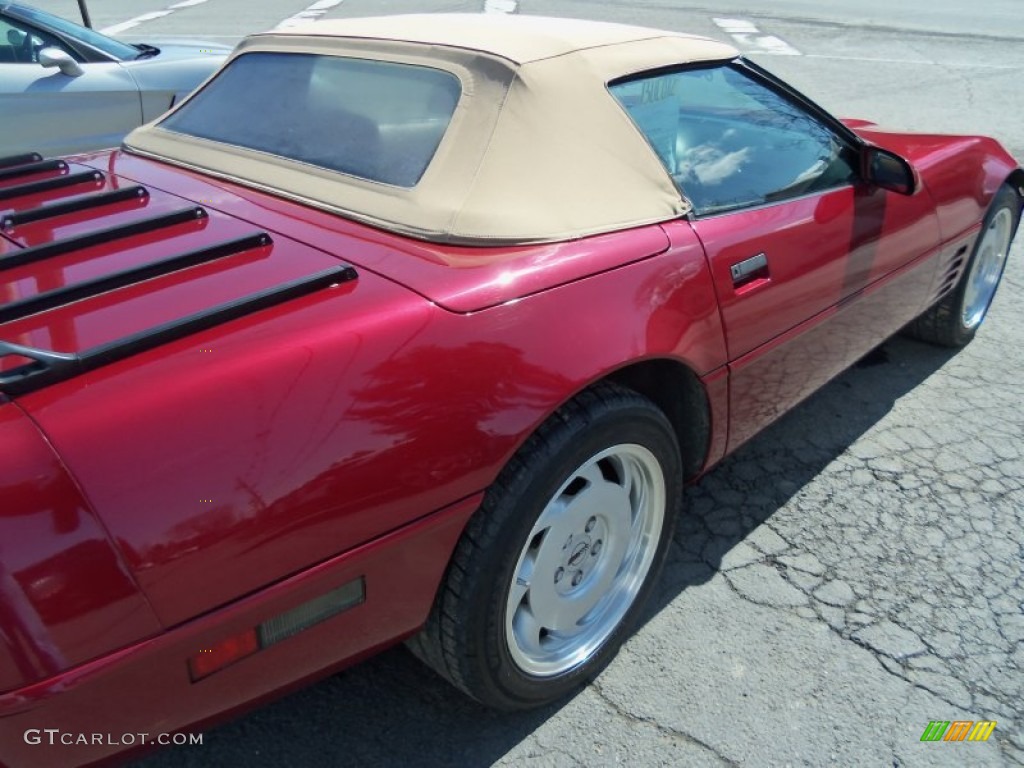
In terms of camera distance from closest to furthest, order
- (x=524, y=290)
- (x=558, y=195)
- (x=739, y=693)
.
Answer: (x=524, y=290), (x=558, y=195), (x=739, y=693)

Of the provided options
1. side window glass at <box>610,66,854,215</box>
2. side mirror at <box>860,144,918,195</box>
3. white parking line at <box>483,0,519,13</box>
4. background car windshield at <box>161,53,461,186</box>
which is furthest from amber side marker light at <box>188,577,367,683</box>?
white parking line at <box>483,0,519,13</box>

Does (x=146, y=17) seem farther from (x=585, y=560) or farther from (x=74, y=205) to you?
(x=585, y=560)

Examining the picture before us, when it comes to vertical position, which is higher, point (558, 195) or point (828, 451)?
point (558, 195)

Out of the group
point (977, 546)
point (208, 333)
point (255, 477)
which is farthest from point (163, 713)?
point (977, 546)

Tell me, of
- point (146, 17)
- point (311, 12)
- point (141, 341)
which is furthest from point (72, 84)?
point (146, 17)

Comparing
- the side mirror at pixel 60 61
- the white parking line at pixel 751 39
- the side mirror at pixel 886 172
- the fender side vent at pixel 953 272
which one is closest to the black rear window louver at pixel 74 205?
the side mirror at pixel 886 172

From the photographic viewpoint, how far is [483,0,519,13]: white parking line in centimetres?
1479

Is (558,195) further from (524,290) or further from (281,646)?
(281,646)

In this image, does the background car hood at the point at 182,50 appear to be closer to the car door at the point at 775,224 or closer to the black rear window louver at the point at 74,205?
the black rear window louver at the point at 74,205

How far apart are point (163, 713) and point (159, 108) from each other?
453cm

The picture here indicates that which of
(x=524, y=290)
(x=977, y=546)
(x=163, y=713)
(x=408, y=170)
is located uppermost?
(x=408, y=170)

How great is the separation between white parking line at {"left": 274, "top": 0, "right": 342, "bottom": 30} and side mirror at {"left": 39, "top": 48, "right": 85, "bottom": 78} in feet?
29.2

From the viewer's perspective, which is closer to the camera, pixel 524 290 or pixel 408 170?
pixel 524 290

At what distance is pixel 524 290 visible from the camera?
187 centimetres
